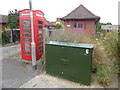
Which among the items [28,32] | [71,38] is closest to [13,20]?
[28,32]

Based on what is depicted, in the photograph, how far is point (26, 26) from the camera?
4.72 meters

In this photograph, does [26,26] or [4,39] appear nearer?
[26,26]

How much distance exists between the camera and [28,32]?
4.75m

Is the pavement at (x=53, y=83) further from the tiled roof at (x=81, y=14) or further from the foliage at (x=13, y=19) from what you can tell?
the foliage at (x=13, y=19)

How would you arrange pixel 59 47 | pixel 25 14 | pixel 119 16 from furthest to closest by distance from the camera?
pixel 25 14 < pixel 119 16 < pixel 59 47

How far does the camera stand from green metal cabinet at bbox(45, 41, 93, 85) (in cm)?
280

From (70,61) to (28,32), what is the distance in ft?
9.51

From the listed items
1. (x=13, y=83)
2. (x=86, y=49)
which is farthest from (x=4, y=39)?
(x=86, y=49)

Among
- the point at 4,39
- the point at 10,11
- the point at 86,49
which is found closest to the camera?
the point at 86,49

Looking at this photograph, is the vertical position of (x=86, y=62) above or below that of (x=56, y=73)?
above

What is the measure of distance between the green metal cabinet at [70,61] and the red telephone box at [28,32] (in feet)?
5.35

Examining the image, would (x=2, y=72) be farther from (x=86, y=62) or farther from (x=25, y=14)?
(x=86, y=62)

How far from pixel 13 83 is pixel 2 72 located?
1.18 meters

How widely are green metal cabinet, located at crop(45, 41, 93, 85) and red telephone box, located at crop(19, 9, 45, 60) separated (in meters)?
1.63
